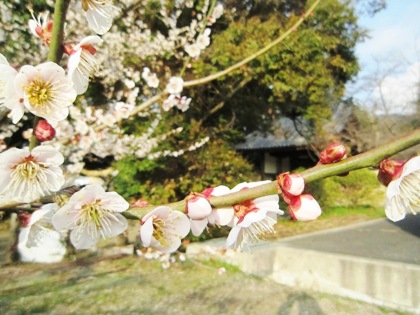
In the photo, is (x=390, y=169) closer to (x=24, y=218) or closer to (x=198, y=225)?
(x=198, y=225)

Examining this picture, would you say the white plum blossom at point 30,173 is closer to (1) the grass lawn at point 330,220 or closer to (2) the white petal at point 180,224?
(2) the white petal at point 180,224

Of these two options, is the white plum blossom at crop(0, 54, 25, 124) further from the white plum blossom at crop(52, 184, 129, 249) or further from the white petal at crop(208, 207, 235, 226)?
the white petal at crop(208, 207, 235, 226)

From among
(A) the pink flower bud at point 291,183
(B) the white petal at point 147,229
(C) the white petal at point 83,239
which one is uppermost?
(A) the pink flower bud at point 291,183

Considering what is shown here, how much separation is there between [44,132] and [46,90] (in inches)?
3.7

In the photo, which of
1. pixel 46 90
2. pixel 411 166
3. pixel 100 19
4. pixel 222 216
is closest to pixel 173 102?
pixel 100 19

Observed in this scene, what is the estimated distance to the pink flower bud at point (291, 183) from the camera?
62cm

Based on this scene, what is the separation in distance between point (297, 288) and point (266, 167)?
8535mm

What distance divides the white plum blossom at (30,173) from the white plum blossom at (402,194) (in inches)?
23.8

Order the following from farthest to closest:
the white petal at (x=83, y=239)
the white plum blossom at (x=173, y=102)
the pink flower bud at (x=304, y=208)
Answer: the white plum blossom at (x=173, y=102), the white petal at (x=83, y=239), the pink flower bud at (x=304, y=208)

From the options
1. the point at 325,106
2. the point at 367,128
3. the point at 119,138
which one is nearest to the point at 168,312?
the point at 119,138

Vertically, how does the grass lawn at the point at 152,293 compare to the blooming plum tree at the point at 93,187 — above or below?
below

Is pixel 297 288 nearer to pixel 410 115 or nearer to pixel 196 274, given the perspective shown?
pixel 196 274

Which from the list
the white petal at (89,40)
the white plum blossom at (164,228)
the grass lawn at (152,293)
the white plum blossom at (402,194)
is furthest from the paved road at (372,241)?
the white petal at (89,40)

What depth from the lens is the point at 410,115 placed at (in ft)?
39.4
